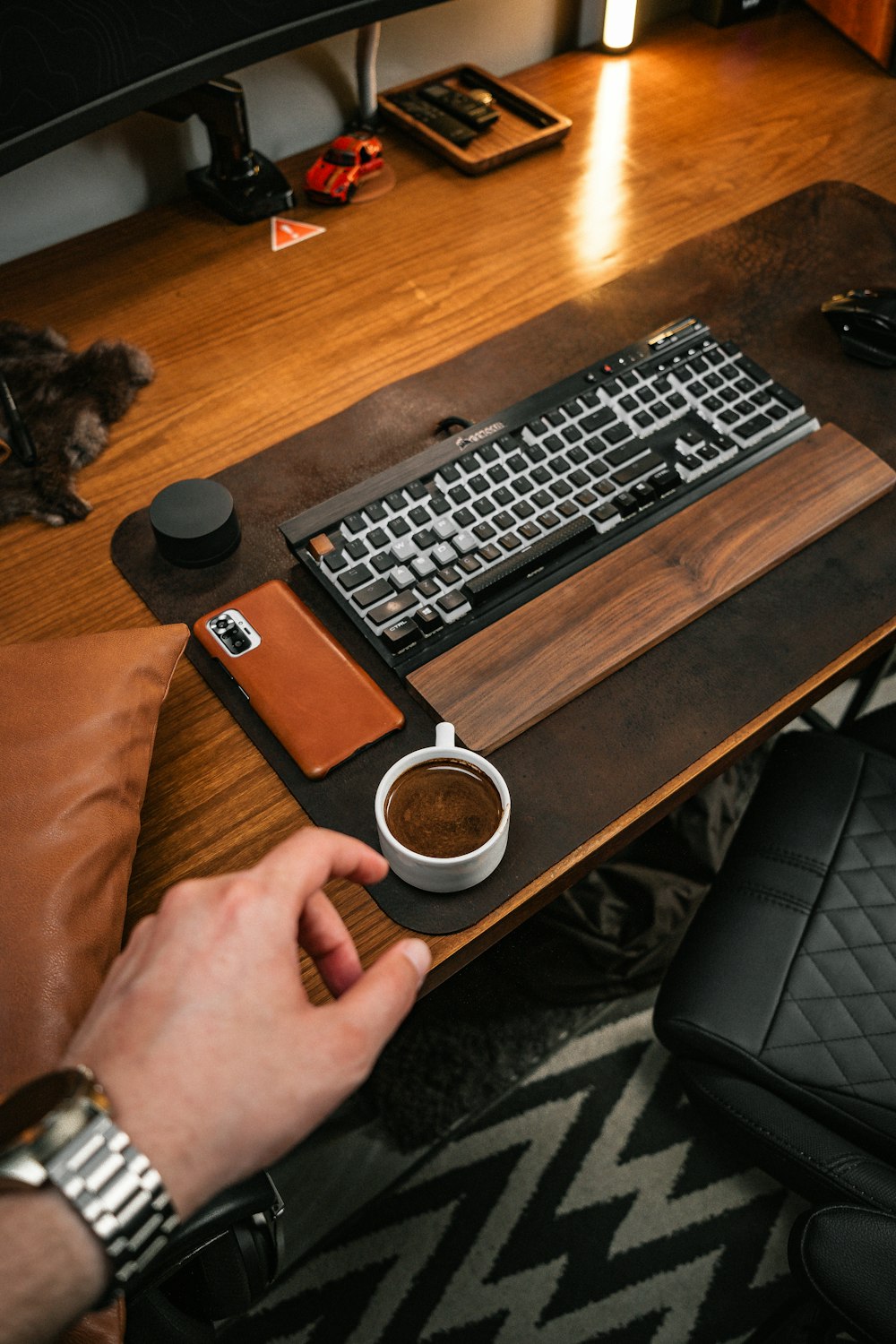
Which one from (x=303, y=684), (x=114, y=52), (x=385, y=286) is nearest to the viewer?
(x=303, y=684)

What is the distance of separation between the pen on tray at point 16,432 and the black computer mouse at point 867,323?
840 mm

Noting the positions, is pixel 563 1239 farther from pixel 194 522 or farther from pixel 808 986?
pixel 194 522

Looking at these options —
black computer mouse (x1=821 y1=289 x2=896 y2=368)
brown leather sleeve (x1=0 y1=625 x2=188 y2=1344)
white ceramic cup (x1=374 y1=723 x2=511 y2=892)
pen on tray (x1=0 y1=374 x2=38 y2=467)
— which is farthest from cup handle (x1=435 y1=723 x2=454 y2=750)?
black computer mouse (x1=821 y1=289 x2=896 y2=368)

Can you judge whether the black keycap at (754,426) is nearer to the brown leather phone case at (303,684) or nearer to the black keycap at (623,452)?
the black keycap at (623,452)

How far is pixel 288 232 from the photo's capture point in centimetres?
118

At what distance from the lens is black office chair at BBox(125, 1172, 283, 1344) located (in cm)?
61

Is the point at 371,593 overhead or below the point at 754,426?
below

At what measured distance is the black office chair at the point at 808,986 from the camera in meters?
0.80

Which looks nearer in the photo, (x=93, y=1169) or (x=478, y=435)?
(x=93, y=1169)

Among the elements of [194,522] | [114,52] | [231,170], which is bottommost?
[194,522]

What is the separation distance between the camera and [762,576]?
868 millimetres

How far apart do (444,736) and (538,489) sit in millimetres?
276

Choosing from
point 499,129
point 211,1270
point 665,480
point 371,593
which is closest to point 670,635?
point 665,480

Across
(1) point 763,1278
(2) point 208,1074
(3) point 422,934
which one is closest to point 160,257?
(3) point 422,934
